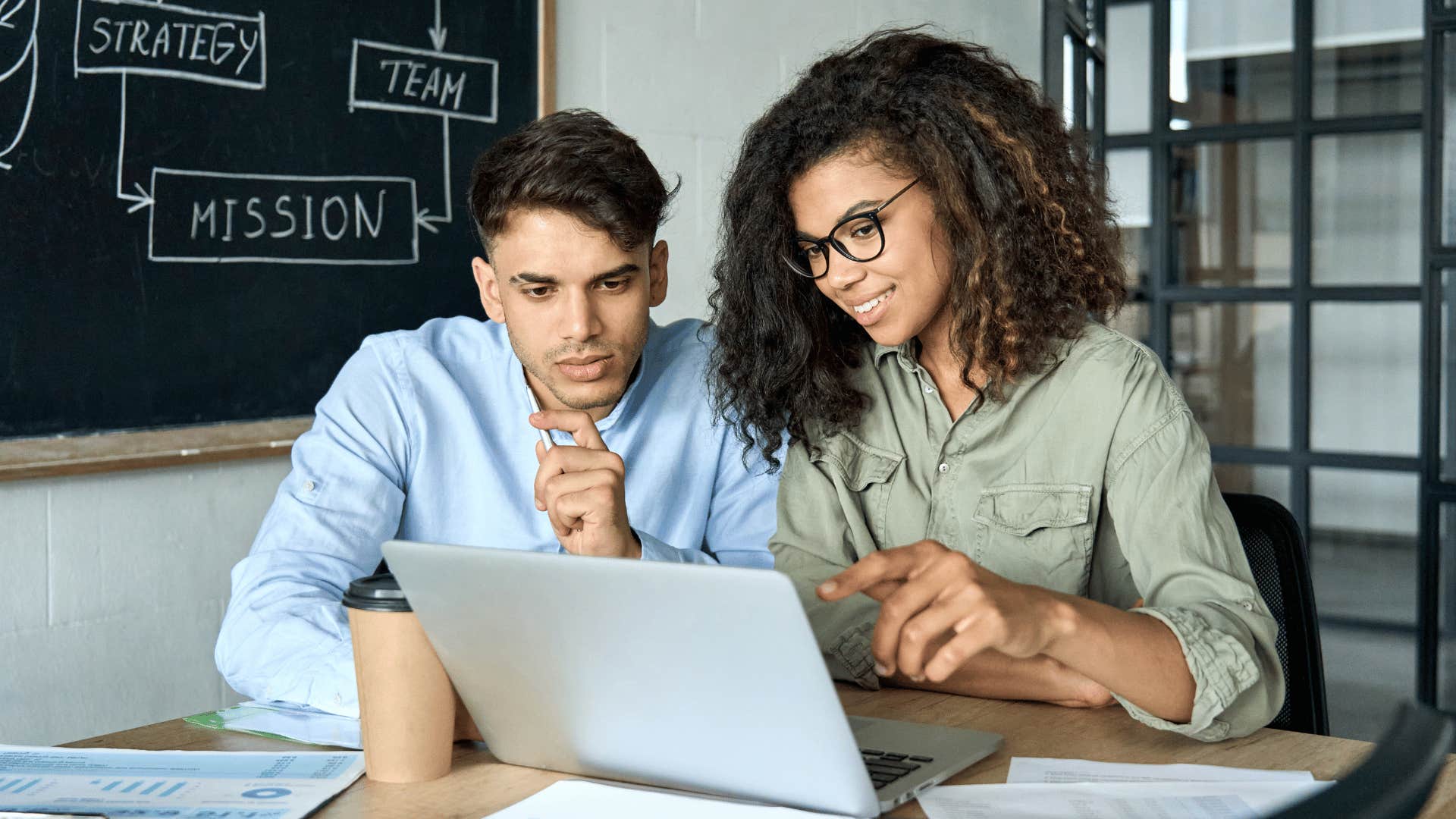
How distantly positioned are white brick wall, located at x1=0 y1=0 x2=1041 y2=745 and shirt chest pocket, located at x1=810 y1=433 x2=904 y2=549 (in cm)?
92

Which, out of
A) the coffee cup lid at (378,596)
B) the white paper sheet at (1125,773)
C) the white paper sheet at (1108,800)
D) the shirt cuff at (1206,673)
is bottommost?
the white paper sheet at (1125,773)

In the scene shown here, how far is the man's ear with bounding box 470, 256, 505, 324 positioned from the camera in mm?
1659

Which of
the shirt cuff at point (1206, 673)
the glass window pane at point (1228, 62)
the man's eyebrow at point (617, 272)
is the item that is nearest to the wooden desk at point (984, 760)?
the shirt cuff at point (1206, 673)

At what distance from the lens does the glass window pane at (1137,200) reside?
3.81 m

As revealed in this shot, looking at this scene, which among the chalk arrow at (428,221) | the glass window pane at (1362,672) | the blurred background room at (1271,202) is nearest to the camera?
the chalk arrow at (428,221)

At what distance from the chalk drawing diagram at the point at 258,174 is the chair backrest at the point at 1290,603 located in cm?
130

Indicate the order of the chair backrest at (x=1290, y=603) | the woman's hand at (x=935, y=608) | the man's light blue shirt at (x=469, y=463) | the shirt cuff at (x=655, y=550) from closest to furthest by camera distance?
1. the woman's hand at (x=935, y=608)
2. the shirt cuff at (x=655, y=550)
3. the chair backrest at (x=1290, y=603)
4. the man's light blue shirt at (x=469, y=463)

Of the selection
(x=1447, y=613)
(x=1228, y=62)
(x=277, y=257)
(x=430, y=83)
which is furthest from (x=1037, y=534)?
(x=1228, y=62)

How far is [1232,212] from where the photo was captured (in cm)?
375

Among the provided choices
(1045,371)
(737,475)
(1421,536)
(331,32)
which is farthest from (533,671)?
(1421,536)

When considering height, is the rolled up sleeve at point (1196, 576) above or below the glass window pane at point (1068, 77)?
below

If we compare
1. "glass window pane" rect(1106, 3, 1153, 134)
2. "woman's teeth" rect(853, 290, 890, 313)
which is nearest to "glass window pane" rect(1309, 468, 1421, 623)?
"glass window pane" rect(1106, 3, 1153, 134)

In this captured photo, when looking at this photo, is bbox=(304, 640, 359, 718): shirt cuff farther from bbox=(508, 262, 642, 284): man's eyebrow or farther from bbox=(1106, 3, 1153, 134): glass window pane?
bbox=(1106, 3, 1153, 134): glass window pane

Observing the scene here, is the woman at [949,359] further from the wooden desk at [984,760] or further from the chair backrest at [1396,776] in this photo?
the chair backrest at [1396,776]
